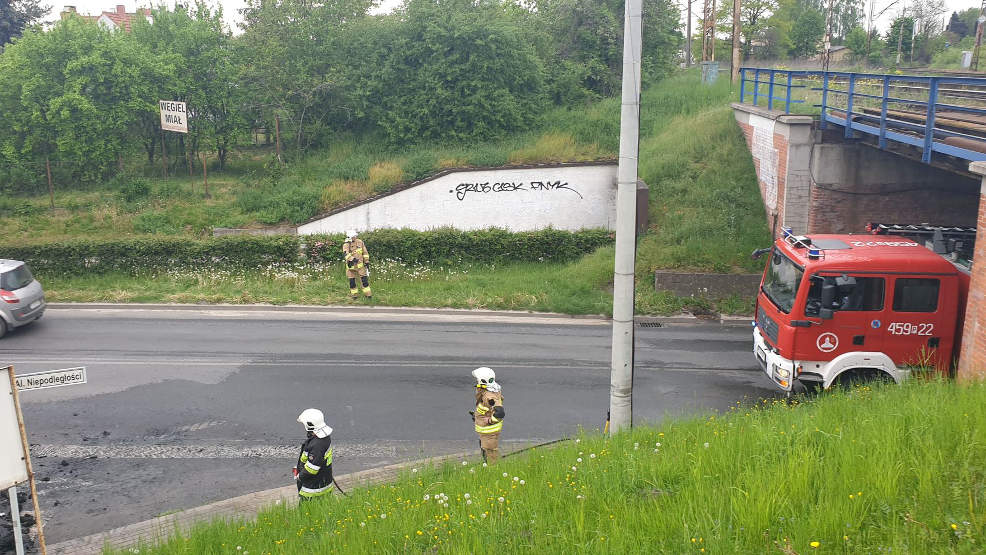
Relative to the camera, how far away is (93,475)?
31.3 feet

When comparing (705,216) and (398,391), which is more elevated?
(705,216)

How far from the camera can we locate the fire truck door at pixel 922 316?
10.2m

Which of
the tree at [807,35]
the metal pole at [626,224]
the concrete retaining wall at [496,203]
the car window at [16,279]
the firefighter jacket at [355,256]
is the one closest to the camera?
the metal pole at [626,224]

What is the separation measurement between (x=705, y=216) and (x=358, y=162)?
13.3 meters

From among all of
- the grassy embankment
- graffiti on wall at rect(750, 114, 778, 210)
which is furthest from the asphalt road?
graffiti on wall at rect(750, 114, 778, 210)

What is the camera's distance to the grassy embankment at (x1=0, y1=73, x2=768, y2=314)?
1830cm

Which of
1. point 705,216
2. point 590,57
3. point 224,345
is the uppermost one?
point 590,57

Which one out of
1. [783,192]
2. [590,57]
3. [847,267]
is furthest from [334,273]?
[590,57]

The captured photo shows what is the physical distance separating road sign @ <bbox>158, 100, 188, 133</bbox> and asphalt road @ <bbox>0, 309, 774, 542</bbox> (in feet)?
35.0

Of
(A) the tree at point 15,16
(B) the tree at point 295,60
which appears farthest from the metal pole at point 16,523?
(A) the tree at point 15,16

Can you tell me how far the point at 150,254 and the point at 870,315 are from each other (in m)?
17.4

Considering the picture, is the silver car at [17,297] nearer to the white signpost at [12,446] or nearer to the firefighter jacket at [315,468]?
the white signpost at [12,446]

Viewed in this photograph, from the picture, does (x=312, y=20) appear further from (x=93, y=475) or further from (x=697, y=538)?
(x=697, y=538)

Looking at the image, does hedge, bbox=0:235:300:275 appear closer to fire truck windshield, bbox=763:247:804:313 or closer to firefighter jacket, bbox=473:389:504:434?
firefighter jacket, bbox=473:389:504:434
